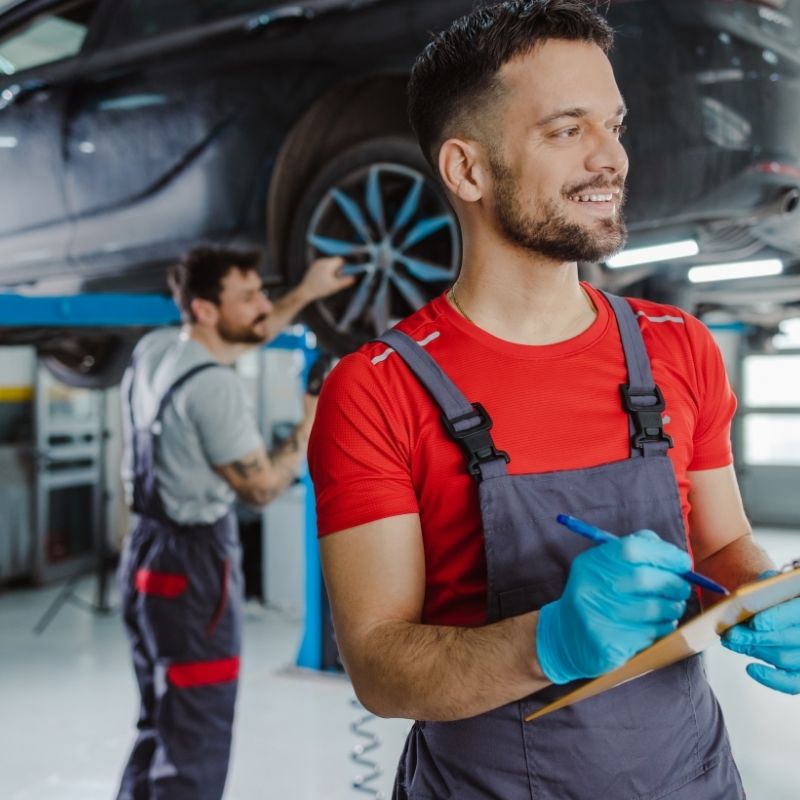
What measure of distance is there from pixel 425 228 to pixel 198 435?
807 mm

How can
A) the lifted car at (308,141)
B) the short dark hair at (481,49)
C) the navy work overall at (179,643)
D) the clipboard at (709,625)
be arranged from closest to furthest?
1. the clipboard at (709,625)
2. the short dark hair at (481,49)
3. the lifted car at (308,141)
4. the navy work overall at (179,643)

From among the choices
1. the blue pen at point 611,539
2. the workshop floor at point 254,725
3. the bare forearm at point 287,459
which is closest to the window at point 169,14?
the bare forearm at point 287,459

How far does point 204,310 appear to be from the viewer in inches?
102

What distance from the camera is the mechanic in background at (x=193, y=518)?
2305 mm

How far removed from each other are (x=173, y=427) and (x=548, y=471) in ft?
5.01

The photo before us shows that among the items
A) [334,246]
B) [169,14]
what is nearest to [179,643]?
[334,246]

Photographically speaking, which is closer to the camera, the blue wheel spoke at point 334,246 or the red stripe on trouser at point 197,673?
the red stripe on trouser at point 197,673

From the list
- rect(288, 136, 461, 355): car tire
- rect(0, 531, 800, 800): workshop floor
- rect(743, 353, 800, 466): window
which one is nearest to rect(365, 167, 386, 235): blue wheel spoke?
rect(288, 136, 461, 355): car tire

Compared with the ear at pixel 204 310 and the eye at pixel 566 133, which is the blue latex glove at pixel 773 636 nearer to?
the eye at pixel 566 133

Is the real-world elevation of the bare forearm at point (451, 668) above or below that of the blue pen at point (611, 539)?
below

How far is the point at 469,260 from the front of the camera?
4.19 feet

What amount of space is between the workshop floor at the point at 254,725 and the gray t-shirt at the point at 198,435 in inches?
58.3

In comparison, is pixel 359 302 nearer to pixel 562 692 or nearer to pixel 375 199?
pixel 375 199

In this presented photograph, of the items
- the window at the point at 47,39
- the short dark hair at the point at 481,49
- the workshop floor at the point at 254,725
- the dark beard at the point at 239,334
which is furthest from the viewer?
the workshop floor at the point at 254,725
